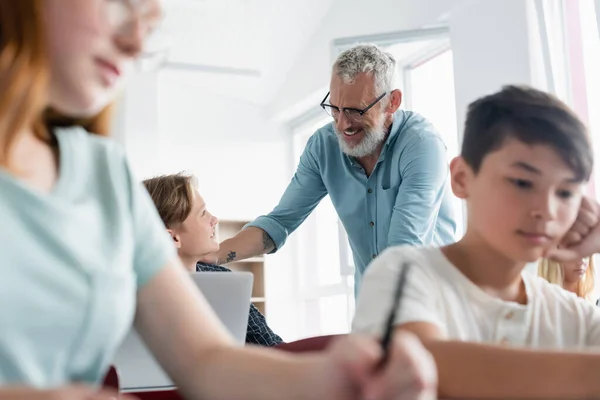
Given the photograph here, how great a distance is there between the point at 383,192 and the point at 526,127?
1.48 m

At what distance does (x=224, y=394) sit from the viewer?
673 mm

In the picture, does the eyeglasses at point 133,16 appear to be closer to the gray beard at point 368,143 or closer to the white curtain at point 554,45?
the gray beard at point 368,143

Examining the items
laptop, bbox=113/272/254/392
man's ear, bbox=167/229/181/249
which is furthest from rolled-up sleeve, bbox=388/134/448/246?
laptop, bbox=113/272/254/392

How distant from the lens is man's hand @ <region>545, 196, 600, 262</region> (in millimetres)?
1193

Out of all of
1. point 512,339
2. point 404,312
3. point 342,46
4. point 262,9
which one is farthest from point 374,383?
point 262,9

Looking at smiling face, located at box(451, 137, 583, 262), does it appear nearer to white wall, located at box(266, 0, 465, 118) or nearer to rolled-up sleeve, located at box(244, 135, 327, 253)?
rolled-up sleeve, located at box(244, 135, 327, 253)

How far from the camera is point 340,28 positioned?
5.98 m

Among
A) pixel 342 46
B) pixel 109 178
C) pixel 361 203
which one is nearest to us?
pixel 109 178

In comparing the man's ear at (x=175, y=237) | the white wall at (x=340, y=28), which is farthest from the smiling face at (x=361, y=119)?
the white wall at (x=340, y=28)

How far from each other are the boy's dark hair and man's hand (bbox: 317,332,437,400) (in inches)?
24.7

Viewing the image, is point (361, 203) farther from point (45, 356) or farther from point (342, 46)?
point (45, 356)

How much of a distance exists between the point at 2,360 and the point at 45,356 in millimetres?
36

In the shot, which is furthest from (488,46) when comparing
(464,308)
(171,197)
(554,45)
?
(464,308)

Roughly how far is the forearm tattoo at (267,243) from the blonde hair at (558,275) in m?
1.04
